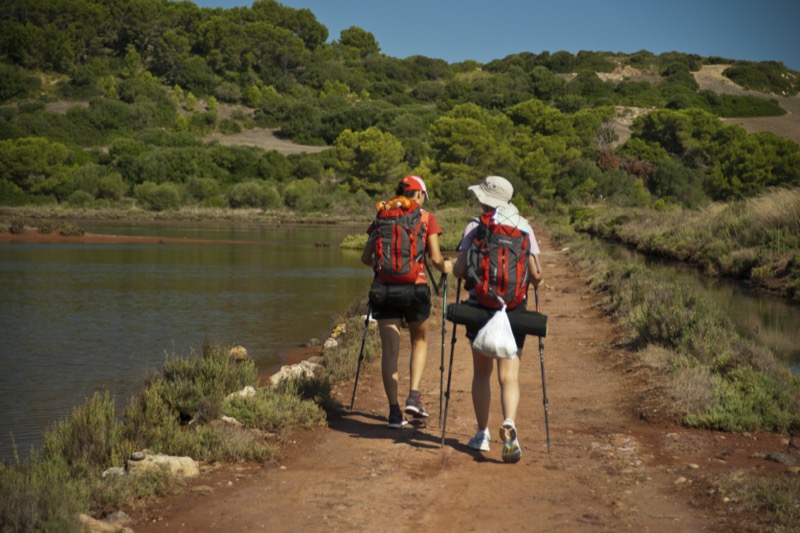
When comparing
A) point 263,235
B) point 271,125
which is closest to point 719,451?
point 263,235

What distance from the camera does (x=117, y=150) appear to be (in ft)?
253

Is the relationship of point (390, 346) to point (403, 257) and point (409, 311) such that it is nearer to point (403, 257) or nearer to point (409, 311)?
point (409, 311)

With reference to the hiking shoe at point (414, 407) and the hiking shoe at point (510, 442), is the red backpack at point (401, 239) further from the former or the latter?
the hiking shoe at point (510, 442)

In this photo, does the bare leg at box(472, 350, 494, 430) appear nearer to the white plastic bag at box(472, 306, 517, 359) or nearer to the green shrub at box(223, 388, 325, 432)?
the white plastic bag at box(472, 306, 517, 359)

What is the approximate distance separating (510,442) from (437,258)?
146 centimetres

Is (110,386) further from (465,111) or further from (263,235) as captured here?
(465,111)

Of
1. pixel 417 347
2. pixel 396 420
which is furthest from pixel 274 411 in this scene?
A: pixel 417 347

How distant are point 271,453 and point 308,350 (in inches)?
264

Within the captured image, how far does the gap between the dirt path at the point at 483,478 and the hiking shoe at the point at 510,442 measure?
11 centimetres

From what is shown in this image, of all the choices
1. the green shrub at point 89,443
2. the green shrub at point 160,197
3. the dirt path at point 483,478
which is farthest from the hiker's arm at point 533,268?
the green shrub at point 160,197

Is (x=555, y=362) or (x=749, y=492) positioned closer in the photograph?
(x=749, y=492)

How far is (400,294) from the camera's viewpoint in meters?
6.82

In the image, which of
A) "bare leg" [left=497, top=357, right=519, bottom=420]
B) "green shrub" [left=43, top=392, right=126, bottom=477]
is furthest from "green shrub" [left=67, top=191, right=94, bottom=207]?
"bare leg" [left=497, top=357, right=519, bottom=420]

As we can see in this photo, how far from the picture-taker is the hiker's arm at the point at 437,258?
6.65 m
